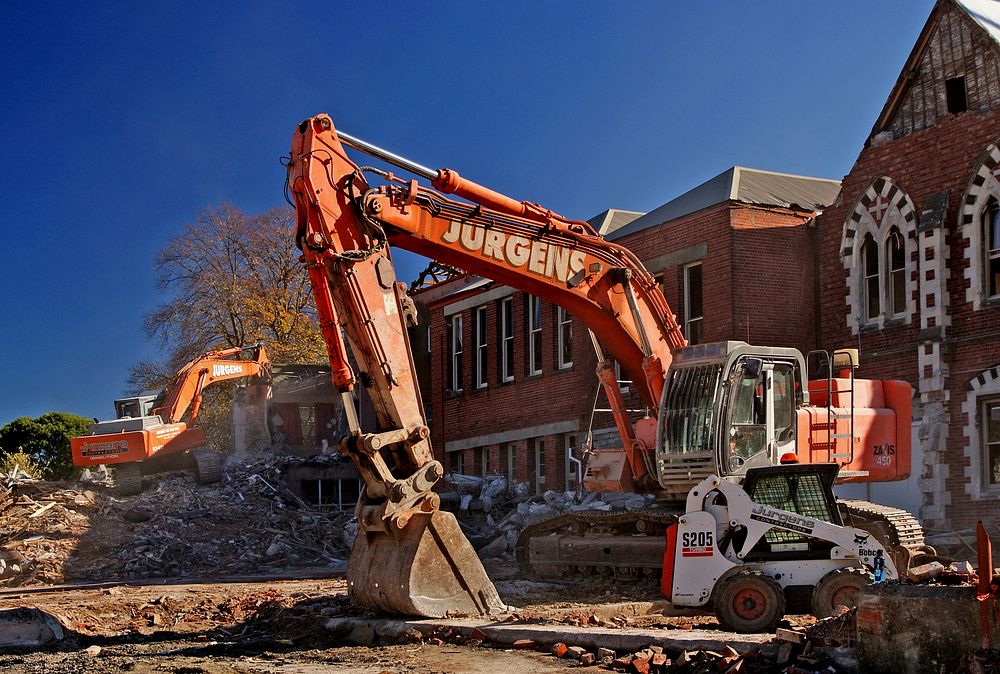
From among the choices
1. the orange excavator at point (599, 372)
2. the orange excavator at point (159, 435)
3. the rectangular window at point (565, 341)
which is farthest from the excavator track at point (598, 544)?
the orange excavator at point (159, 435)

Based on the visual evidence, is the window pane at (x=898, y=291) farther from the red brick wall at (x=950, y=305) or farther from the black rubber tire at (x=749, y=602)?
the black rubber tire at (x=749, y=602)

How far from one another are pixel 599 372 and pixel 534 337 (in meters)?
14.1

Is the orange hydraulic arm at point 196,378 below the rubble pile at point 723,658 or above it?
above

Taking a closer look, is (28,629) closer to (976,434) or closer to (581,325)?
(976,434)

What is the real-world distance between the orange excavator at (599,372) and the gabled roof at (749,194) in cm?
864

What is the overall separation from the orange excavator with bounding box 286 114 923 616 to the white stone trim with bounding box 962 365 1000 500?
4.67m

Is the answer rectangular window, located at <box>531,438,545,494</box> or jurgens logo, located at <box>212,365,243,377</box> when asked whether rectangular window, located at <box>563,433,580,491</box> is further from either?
jurgens logo, located at <box>212,365,243,377</box>

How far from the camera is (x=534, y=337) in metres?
30.3

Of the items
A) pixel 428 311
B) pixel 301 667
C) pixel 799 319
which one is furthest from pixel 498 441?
pixel 301 667

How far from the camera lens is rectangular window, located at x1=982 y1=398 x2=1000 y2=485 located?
1975 centimetres

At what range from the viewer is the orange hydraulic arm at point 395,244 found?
41.9 feet

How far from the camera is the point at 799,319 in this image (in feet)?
76.9

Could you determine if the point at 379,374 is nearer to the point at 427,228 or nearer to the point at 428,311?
the point at 427,228

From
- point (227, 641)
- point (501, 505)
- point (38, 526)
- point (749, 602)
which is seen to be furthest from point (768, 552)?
point (38, 526)
